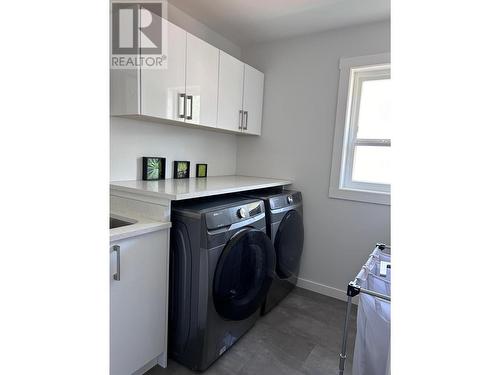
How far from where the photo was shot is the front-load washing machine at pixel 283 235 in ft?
6.75

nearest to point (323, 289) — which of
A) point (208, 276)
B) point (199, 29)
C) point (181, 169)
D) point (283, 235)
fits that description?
point (283, 235)

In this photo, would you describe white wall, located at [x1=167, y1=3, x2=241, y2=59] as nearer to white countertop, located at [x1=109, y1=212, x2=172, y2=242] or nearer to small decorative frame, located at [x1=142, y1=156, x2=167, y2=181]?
small decorative frame, located at [x1=142, y1=156, x2=167, y2=181]

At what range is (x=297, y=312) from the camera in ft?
7.28

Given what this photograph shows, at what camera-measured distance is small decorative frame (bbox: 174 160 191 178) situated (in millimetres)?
2260

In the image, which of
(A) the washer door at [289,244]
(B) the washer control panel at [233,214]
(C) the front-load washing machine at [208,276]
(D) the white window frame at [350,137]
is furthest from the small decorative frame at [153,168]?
(D) the white window frame at [350,137]

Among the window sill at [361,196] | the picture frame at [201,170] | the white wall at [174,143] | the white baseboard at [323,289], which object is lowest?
the white baseboard at [323,289]

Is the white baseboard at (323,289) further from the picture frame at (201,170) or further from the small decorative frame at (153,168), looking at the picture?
the small decorative frame at (153,168)

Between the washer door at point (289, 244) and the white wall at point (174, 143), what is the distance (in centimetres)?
92

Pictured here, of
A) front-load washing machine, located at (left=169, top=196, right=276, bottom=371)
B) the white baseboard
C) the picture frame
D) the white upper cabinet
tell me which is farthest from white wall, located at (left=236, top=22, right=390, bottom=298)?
front-load washing machine, located at (left=169, top=196, right=276, bottom=371)

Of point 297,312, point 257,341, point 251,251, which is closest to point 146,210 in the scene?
point 251,251

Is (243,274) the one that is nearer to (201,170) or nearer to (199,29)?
(201,170)
